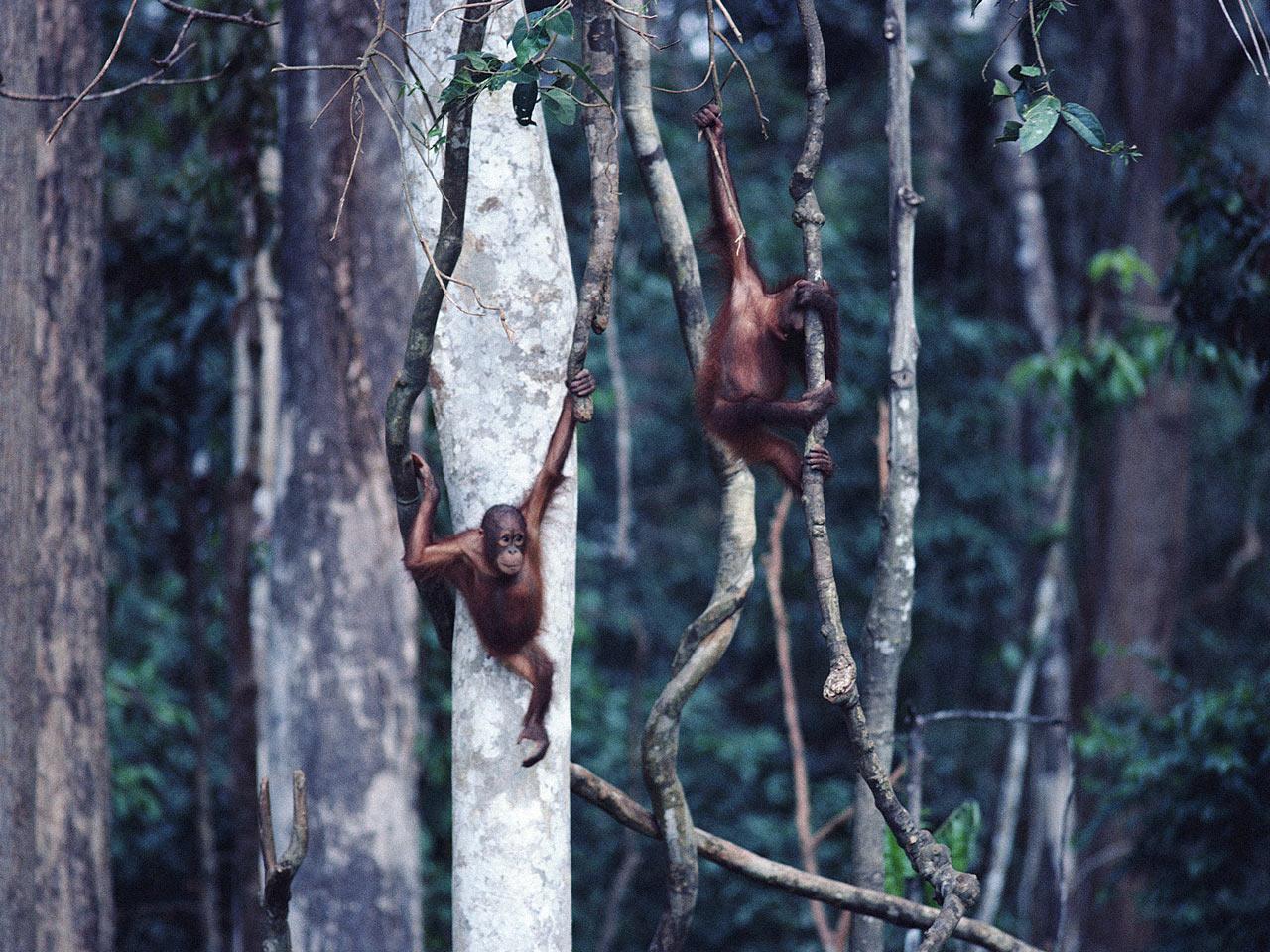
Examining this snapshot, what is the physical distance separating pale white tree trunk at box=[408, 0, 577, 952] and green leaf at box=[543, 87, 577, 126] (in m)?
0.34

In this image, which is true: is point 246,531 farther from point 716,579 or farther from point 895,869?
point 716,579

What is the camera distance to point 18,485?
4457 millimetres

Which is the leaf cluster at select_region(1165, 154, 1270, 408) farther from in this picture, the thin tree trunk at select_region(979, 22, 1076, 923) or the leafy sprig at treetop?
the thin tree trunk at select_region(979, 22, 1076, 923)

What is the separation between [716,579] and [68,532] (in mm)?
2511

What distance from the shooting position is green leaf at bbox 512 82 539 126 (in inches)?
107

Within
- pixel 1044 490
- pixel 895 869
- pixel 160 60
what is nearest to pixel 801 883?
pixel 895 869

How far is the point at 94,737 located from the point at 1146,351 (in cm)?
570

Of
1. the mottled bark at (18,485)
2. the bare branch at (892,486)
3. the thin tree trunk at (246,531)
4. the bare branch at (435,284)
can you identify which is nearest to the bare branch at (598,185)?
the bare branch at (435,284)

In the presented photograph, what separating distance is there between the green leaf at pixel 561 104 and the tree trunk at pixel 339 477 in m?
3.27

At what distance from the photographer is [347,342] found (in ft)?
19.8

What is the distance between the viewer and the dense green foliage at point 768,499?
708 cm

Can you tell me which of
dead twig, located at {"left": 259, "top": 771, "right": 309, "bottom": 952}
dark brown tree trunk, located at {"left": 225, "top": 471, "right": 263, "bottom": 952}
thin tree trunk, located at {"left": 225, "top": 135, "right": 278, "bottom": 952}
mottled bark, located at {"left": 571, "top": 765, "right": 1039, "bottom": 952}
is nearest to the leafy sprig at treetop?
mottled bark, located at {"left": 571, "top": 765, "right": 1039, "bottom": 952}

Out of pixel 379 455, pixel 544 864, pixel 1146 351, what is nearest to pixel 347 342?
pixel 379 455

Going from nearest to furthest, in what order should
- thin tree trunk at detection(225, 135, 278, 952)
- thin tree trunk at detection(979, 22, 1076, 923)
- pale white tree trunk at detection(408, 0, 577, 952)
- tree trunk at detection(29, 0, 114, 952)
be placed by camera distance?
pale white tree trunk at detection(408, 0, 577, 952)
tree trunk at detection(29, 0, 114, 952)
thin tree trunk at detection(225, 135, 278, 952)
thin tree trunk at detection(979, 22, 1076, 923)
